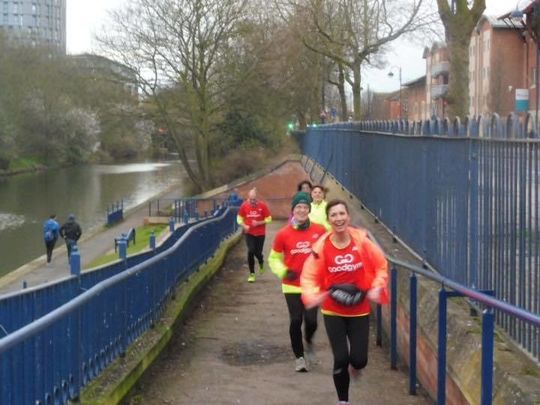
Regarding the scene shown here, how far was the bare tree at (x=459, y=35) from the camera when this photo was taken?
1533 cm

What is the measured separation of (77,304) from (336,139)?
17702 millimetres

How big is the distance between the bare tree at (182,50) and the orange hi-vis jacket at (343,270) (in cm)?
3824

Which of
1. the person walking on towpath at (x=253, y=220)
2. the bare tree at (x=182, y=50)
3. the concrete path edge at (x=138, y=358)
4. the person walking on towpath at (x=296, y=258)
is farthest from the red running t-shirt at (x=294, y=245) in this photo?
the bare tree at (x=182, y=50)

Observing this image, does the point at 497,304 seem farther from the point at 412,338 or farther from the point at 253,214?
the point at 253,214

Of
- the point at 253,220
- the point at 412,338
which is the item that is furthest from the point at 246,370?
the point at 253,220

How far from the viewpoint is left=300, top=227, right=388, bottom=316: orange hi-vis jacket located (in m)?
6.30

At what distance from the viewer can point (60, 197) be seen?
60938mm

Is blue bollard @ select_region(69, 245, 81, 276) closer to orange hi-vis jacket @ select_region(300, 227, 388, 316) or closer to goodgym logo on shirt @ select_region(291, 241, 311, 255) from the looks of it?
goodgym logo on shirt @ select_region(291, 241, 311, 255)

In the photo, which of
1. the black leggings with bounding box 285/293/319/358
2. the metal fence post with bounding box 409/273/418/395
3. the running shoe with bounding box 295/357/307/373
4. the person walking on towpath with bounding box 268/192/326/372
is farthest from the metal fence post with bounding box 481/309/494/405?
the running shoe with bounding box 295/357/307/373

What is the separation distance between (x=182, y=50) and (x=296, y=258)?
38.0 metres

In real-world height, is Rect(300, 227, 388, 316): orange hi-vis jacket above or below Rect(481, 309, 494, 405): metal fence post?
above

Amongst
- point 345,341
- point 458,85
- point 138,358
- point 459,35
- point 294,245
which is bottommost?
point 138,358

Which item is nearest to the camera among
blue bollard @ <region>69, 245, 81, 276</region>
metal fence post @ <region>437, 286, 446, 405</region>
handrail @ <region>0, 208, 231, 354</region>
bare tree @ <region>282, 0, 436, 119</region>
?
handrail @ <region>0, 208, 231, 354</region>

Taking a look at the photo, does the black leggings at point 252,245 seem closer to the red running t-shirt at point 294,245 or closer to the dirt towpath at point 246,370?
the dirt towpath at point 246,370
